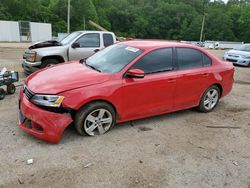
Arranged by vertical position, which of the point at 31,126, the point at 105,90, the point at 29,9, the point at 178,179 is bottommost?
the point at 178,179

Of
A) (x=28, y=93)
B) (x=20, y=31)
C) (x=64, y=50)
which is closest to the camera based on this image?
(x=28, y=93)

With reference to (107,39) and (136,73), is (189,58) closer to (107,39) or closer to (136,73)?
(136,73)

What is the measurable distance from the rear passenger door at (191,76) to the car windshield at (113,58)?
3.20 ft

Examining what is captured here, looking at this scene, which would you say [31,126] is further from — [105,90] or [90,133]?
[105,90]

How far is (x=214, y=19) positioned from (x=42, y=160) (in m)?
84.1

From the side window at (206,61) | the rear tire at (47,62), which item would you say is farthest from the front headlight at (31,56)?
the side window at (206,61)

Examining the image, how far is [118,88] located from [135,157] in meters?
1.15

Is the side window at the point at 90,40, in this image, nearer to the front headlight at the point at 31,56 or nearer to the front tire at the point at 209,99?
the front headlight at the point at 31,56

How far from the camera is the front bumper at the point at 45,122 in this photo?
11.8 ft

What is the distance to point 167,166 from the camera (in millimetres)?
3457

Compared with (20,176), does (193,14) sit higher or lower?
higher

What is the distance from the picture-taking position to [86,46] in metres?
8.50

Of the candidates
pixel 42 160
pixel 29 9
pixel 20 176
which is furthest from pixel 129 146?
pixel 29 9

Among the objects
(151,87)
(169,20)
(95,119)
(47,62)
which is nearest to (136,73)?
(151,87)
